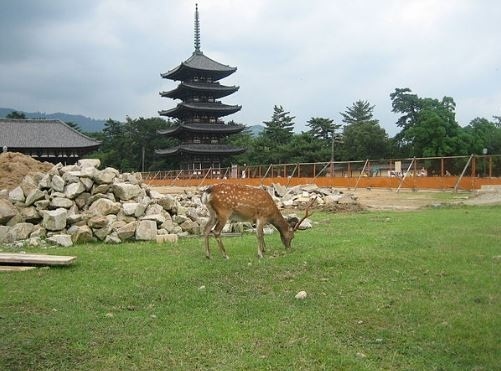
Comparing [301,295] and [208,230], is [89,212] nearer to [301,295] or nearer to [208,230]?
[208,230]

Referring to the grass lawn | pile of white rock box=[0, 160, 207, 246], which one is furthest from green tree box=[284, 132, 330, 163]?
the grass lawn

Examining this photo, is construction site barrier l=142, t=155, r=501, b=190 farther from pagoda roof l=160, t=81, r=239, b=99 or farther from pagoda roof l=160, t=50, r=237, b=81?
pagoda roof l=160, t=50, r=237, b=81

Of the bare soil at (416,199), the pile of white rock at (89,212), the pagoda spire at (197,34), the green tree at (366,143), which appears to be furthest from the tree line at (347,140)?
the pile of white rock at (89,212)

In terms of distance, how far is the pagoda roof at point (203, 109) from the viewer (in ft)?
199

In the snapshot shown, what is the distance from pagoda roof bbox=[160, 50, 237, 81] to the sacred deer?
53.0 m

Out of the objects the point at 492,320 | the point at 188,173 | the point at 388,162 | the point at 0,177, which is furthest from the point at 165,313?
the point at 188,173

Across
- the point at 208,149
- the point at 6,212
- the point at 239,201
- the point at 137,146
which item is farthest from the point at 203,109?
the point at 239,201

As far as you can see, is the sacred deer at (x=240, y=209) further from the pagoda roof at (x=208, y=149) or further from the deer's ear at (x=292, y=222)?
the pagoda roof at (x=208, y=149)

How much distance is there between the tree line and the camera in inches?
2040

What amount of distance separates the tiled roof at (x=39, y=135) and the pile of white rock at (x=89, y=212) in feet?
132

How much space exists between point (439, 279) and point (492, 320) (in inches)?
66.2

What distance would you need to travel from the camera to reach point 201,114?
62594mm

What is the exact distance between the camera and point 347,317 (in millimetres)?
6117

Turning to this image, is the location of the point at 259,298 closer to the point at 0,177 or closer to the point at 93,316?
the point at 93,316
